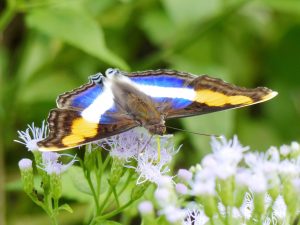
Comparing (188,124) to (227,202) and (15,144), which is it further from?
(227,202)

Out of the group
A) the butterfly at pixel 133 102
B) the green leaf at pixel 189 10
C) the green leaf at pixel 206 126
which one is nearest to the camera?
the butterfly at pixel 133 102

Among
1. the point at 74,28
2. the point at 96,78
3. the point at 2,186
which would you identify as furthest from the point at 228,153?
the point at 2,186

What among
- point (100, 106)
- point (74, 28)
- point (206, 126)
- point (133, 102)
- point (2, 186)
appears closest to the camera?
point (100, 106)

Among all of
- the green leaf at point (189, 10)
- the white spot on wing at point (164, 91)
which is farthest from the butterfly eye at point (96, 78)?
the green leaf at point (189, 10)

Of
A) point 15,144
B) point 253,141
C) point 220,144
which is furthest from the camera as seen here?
point 253,141

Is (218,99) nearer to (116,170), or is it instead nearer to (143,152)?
(143,152)

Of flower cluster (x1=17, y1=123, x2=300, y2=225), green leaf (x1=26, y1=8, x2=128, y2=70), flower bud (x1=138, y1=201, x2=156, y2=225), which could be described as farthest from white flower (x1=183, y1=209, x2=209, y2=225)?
green leaf (x1=26, y1=8, x2=128, y2=70)

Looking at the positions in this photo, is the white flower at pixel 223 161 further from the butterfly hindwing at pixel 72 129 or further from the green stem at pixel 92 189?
the green stem at pixel 92 189

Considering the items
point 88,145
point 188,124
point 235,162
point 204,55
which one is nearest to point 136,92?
point 88,145
